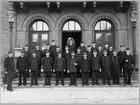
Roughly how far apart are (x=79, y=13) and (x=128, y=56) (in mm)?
4930

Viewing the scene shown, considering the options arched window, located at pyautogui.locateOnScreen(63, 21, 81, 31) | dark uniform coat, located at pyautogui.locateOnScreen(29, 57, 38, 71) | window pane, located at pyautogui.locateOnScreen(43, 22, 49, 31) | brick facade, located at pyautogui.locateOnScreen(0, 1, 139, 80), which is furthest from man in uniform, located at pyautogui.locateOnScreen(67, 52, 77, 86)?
window pane, located at pyautogui.locateOnScreen(43, 22, 49, 31)

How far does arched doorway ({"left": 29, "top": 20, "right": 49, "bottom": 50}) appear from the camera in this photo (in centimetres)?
1531

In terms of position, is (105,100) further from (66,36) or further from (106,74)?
(66,36)

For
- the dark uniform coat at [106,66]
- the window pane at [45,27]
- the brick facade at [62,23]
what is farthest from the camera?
the window pane at [45,27]

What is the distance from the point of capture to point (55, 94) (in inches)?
419

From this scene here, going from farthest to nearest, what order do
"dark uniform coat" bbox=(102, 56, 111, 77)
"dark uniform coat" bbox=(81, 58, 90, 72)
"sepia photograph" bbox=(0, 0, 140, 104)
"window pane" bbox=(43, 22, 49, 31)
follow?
1. "window pane" bbox=(43, 22, 49, 31)
2. "dark uniform coat" bbox=(102, 56, 111, 77)
3. "dark uniform coat" bbox=(81, 58, 90, 72)
4. "sepia photograph" bbox=(0, 0, 140, 104)

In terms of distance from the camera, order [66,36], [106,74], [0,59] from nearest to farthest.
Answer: [106,74] → [0,59] → [66,36]

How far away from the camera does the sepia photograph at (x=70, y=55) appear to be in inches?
422

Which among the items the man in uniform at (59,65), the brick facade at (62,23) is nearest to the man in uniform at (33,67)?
the man in uniform at (59,65)

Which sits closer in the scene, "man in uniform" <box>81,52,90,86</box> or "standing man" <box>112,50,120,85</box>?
"man in uniform" <box>81,52,90,86</box>

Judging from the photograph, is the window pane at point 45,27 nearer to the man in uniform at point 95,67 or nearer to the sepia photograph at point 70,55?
the sepia photograph at point 70,55

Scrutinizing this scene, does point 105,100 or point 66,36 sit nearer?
point 105,100

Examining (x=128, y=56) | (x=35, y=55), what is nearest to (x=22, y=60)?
(x=35, y=55)

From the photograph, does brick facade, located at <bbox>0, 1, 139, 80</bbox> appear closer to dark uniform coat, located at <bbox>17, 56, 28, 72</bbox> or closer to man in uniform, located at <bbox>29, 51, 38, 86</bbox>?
dark uniform coat, located at <bbox>17, 56, 28, 72</bbox>
